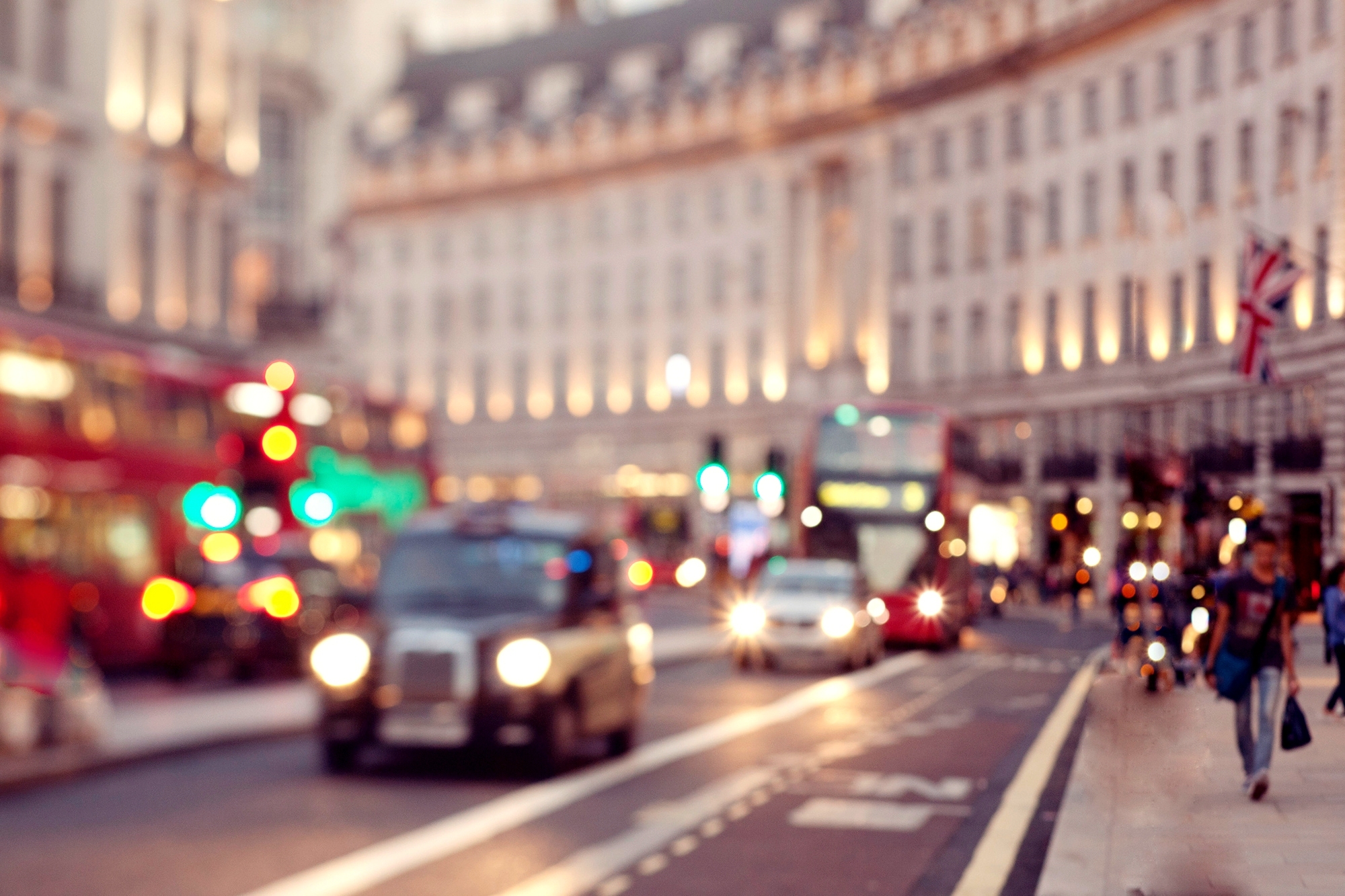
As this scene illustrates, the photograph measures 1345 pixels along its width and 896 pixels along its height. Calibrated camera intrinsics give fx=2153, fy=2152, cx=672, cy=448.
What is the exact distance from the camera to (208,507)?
2955cm

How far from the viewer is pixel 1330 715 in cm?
1270

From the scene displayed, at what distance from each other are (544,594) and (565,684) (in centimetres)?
79

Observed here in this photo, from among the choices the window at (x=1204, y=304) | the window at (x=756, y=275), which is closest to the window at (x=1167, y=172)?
the window at (x=1204, y=304)

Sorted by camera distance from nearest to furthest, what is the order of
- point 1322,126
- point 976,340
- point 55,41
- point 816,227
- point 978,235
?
point 1322,126 → point 55,41 → point 976,340 → point 978,235 → point 816,227

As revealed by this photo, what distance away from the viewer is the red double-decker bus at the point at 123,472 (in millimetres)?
24844

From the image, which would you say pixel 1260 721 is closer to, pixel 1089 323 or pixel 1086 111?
pixel 1089 323

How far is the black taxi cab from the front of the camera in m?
15.2

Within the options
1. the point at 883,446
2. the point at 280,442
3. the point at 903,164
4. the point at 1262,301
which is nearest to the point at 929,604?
the point at 883,446

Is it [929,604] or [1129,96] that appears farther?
[1129,96]

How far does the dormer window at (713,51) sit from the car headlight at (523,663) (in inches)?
2717

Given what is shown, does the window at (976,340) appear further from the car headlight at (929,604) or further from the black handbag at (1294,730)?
the black handbag at (1294,730)

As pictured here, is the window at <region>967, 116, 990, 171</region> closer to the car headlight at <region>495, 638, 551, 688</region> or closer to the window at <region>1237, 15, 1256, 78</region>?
the window at <region>1237, 15, 1256, 78</region>

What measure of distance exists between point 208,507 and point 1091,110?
→ 37.1m

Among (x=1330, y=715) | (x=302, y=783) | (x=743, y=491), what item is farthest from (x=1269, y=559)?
(x=743, y=491)
